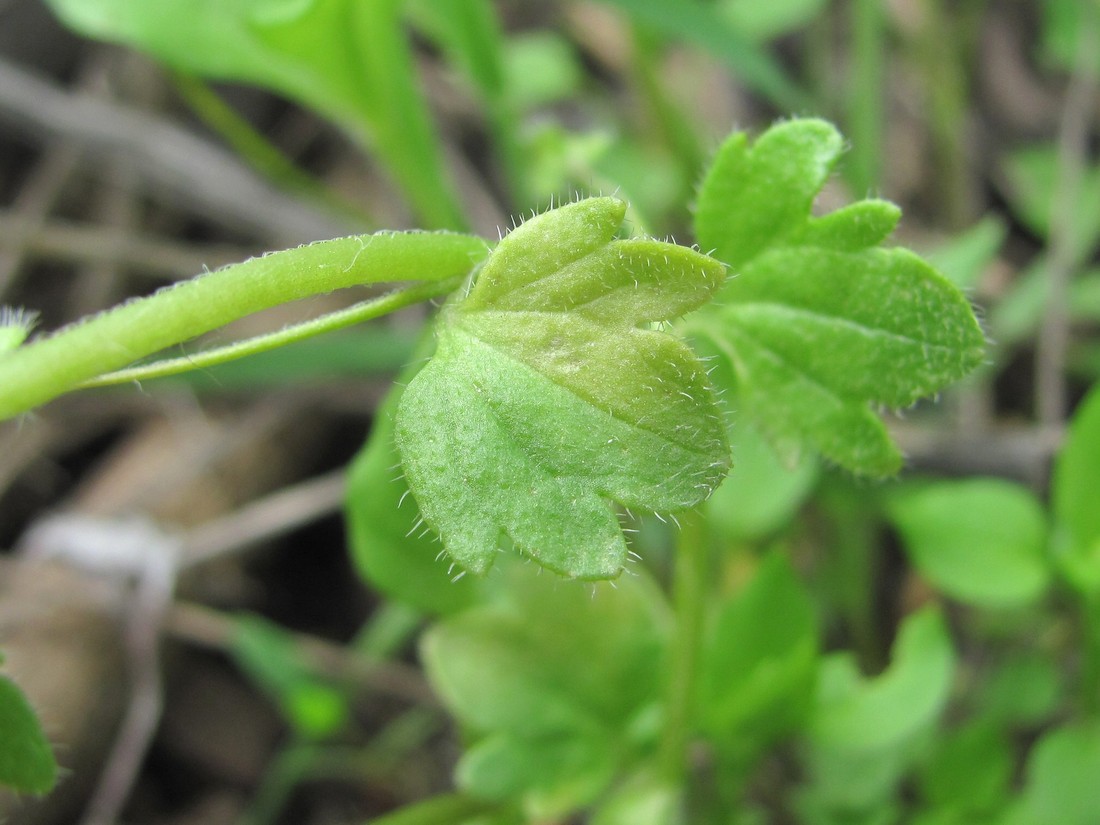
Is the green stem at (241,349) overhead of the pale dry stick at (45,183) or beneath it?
beneath

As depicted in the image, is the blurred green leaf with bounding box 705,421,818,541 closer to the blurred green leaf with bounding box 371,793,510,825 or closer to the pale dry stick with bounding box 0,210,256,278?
the blurred green leaf with bounding box 371,793,510,825

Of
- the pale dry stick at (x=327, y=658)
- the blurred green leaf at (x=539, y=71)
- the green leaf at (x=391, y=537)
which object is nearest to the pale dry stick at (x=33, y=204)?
the pale dry stick at (x=327, y=658)

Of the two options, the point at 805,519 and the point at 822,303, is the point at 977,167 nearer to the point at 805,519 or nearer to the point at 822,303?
the point at 805,519

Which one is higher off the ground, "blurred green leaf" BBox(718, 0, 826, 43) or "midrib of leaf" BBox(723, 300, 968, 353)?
"blurred green leaf" BBox(718, 0, 826, 43)

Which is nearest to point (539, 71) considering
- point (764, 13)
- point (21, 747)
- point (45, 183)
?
point (764, 13)

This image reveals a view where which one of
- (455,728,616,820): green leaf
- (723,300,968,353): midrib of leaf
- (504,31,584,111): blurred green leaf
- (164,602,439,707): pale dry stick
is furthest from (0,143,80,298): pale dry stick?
(723,300,968,353): midrib of leaf

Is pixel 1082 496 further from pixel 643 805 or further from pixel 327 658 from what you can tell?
pixel 327 658

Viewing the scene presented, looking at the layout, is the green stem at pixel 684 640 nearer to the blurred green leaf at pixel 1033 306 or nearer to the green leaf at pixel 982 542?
the green leaf at pixel 982 542
